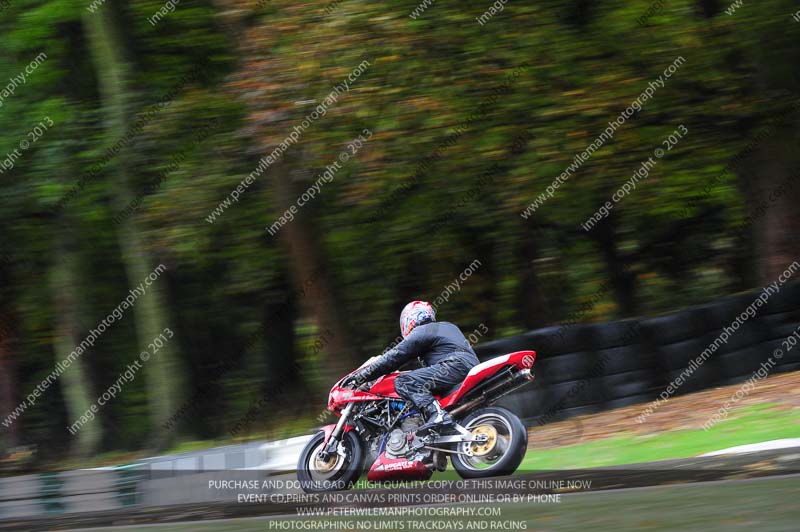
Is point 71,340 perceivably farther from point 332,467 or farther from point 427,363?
point 427,363

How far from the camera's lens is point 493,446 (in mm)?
9125

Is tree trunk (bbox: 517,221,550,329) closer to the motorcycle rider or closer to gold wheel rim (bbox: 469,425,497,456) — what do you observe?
the motorcycle rider

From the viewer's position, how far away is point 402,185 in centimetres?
1585

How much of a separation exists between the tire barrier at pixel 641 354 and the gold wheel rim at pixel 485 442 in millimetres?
4688

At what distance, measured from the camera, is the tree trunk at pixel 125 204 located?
62.8ft

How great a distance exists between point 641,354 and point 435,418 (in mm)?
5725

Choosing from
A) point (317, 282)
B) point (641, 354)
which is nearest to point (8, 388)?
→ point (317, 282)

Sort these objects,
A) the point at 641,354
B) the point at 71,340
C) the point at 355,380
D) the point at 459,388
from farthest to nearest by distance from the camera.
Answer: the point at 71,340
the point at 641,354
the point at 355,380
the point at 459,388

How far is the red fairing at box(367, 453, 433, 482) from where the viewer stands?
9.67 m

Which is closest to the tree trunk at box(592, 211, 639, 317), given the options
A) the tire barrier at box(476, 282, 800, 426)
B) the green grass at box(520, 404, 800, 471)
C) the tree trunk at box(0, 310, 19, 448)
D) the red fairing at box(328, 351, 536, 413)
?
the tire barrier at box(476, 282, 800, 426)

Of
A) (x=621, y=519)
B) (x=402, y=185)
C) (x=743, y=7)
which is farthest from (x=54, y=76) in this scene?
(x=621, y=519)

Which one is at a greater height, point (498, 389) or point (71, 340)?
point (498, 389)

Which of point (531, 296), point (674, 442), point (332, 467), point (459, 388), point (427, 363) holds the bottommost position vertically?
point (674, 442)

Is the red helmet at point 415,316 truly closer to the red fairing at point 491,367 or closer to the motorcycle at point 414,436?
the motorcycle at point 414,436
